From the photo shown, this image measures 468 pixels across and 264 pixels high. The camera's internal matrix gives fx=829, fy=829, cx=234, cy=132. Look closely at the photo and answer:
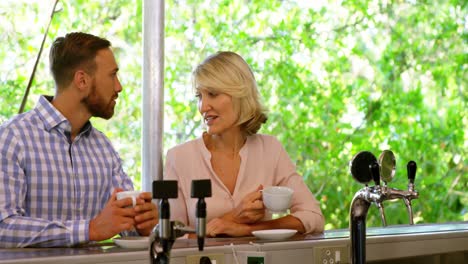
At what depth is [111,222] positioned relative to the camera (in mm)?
2342

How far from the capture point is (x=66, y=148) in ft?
8.83

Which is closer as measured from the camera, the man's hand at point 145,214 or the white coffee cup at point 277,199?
the man's hand at point 145,214

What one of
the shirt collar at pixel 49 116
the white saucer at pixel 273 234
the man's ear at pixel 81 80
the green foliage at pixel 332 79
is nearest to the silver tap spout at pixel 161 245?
the white saucer at pixel 273 234

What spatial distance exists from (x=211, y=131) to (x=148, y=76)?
43cm

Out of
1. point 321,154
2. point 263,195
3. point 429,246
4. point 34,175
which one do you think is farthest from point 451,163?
point 34,175

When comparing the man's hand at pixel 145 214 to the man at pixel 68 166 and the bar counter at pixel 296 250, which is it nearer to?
the man at pixel 68 166

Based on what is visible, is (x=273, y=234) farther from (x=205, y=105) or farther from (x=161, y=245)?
(x=161, y=245)

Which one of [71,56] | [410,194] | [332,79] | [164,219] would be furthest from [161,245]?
[332,79]

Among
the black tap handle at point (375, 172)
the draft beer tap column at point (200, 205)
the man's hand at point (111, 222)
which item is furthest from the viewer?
the black tap handle at point (375, 172)

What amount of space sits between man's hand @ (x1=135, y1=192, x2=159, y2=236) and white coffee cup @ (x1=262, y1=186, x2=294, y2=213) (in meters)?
0.35

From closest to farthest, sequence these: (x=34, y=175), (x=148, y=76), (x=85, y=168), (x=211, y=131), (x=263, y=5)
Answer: (x=34, y=175)
(x=85, y=168)
(x=211, y=131)
(x=148, y=76)
(x=263, y=5)

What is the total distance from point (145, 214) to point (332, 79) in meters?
2.75

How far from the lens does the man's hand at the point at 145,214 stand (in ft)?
8.00

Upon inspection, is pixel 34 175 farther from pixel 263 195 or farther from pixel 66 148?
pixel 263 195
